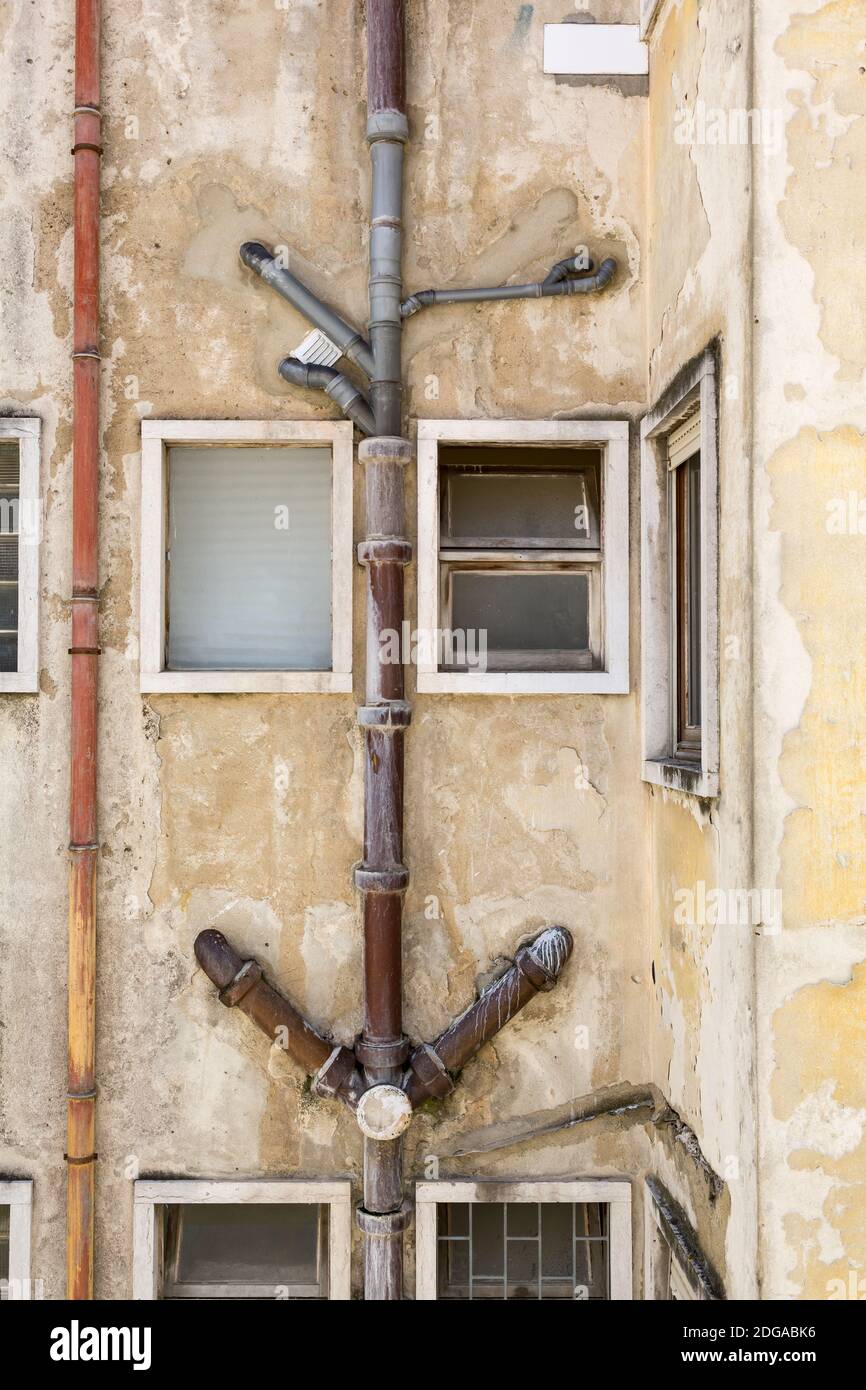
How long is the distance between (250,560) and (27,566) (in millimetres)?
1083

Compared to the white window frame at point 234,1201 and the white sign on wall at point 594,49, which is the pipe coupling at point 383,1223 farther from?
the white sign on wall at point 594,49

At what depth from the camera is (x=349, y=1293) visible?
16.1ft

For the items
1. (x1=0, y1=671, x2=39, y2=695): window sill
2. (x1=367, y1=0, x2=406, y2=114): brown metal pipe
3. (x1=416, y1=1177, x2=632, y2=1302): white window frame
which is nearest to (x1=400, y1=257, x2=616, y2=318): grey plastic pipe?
(x1=367, y1=0, x2=406, y2=114): brown metal pipe

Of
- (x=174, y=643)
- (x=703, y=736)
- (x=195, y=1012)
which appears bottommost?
(x=195, y=1012)

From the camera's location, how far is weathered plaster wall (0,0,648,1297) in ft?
16.4

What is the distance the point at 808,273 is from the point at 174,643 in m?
3.30

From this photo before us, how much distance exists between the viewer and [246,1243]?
5.16 metres

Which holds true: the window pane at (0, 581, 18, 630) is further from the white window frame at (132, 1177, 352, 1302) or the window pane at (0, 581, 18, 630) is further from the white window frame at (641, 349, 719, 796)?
the white window frame at (641, 349, 719, 796)

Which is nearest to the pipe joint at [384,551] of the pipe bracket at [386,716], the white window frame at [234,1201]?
the pipe bracket at [386,716]

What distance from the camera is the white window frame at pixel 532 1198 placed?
16.2 ft

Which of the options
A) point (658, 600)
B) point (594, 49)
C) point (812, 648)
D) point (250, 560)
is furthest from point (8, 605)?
point (594, 49)

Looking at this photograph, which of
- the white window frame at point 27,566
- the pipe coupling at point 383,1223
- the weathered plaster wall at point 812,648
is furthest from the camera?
the white window frame at point 27,566

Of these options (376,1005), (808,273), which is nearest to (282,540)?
(376,1005)
